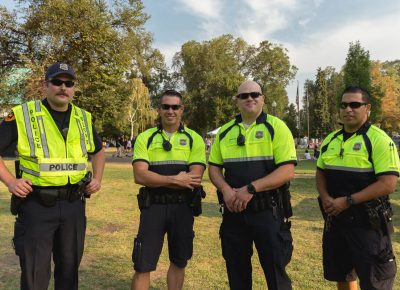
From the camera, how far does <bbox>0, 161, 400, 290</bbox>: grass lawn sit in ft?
15.5

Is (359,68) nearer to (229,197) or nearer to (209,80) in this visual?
(209,80)

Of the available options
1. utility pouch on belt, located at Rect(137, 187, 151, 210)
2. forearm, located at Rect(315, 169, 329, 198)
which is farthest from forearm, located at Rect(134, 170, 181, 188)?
forearm, located at Rect(315, 169, 329, 198)

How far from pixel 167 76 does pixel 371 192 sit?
5536 centimetres

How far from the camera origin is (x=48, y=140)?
3.26m

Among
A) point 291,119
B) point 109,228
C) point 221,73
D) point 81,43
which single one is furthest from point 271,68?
point 109,228

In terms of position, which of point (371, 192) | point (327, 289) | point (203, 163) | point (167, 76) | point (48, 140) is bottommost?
point (327, 289)

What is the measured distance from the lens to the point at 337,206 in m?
3.37

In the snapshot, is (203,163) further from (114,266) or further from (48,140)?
(114,266)

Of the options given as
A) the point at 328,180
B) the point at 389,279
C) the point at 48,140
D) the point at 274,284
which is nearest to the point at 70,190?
the point at 48,140

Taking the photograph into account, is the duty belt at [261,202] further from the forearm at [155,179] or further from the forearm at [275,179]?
the forearm at [155,179]

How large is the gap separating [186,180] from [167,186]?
209 millimetres

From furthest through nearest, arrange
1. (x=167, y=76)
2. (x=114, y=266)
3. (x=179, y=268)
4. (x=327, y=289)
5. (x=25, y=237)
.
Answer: (x=167, y=76)
(x=114, y=266)
(x=327, y=289)
(x=179, y=268)
(x=25, y=237)

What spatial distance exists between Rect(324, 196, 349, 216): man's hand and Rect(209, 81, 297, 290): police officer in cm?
43

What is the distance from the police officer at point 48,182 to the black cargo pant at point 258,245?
4.67ft
